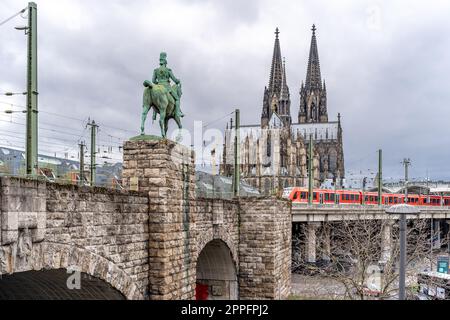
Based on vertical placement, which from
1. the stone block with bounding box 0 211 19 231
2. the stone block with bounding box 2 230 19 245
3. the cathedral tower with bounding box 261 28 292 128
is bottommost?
the stone block with bounding box 2 230 19 245

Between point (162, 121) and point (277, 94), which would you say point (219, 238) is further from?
point (277, 94)

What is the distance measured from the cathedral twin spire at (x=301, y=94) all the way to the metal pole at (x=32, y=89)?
10780 cm

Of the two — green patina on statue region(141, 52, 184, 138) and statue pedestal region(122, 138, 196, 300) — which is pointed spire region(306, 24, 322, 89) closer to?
green patina on statue region(141, 52, 184, 138)

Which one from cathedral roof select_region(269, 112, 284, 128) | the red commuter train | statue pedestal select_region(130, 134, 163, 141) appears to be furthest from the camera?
cathedral roof select_region(269, 112, 284, 128)

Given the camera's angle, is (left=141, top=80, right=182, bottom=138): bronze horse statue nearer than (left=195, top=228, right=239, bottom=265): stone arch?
Yes

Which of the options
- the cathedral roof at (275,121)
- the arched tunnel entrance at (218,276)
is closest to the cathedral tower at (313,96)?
the cathedral roof at (275,121)

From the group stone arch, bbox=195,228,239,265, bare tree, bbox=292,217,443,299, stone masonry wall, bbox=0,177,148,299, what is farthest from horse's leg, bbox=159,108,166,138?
bare tree, bbox=292,217,443,299

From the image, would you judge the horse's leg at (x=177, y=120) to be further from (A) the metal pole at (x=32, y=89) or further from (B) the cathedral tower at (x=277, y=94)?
(B) the cathedral tower at (x=277, y=94)

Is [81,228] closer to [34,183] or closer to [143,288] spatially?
[34,183]

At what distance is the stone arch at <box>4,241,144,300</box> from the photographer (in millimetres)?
8508

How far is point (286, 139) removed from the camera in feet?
337

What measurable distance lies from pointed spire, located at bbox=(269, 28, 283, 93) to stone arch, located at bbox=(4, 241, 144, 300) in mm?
114775

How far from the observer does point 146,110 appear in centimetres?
1342
